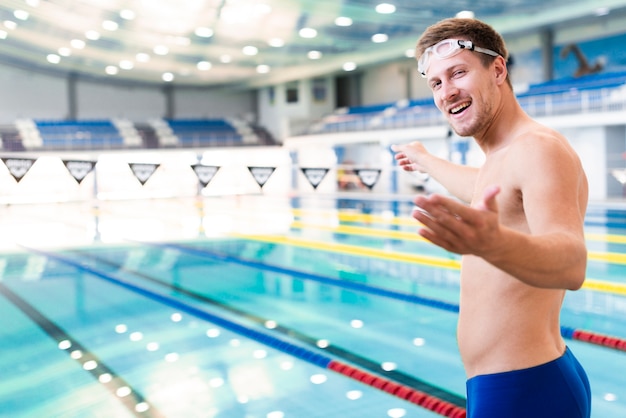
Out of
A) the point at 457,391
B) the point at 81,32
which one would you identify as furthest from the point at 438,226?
the point at 81,32

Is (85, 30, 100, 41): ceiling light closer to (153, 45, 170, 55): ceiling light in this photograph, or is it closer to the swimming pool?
(153, 45, 170, 55): ceiling light

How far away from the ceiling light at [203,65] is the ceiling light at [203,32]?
15.5 ft

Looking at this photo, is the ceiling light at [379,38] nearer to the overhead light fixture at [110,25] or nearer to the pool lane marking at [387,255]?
the overhead light fixture at [110,25]

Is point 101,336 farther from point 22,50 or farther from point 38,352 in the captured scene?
point 22,50

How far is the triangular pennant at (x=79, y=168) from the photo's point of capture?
11.6m

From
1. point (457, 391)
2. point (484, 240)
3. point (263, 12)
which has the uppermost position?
point (263, 12)

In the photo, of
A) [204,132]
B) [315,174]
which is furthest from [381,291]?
[204,132]

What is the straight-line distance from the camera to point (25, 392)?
345 cm

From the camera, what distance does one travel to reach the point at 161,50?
21797 mm

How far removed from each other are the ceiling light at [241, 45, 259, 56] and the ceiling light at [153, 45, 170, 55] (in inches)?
99.3

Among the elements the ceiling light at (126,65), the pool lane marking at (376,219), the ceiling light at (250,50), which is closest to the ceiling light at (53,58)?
the ceiling light at (126,65)

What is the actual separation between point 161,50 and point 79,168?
1107 cm

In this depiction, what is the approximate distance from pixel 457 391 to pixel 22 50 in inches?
926

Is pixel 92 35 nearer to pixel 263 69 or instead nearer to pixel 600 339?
pixel 263 69
